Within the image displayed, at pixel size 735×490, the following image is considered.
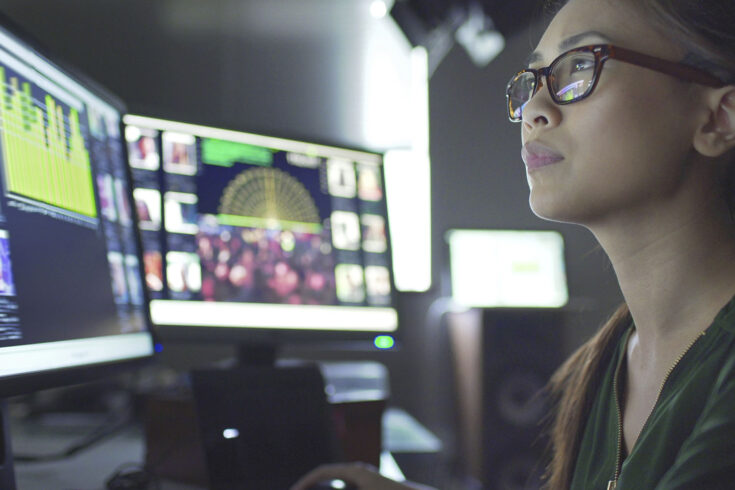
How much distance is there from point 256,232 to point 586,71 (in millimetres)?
664

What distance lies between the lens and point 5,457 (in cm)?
57

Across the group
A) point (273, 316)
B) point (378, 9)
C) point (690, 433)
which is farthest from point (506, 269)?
point (690, 433)

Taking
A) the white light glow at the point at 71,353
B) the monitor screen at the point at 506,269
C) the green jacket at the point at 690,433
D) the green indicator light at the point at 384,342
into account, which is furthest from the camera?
the monitor screen at the point at 506,269

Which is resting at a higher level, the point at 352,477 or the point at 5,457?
the point at 5,457

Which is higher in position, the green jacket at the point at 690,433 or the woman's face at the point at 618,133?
the woman's face at the point at 618,133

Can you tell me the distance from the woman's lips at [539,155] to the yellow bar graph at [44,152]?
0.55 meters

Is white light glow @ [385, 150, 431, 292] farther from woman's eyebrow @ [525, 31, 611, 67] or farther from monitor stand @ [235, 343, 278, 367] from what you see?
woman's eyebrow @ [525, 31, 611, 67]

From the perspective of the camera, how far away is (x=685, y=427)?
49 centimetres

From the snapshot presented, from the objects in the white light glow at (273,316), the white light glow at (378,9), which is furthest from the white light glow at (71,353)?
the white light glow at (378,9)

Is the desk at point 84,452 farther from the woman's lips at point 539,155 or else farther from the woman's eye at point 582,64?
the woman's eye at point 582,64

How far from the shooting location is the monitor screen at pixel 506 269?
86.8 inches

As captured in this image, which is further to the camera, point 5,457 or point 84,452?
point 84,452

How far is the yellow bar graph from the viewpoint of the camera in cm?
58

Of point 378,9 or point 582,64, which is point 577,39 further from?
point 378,9
